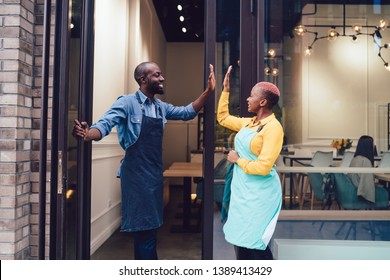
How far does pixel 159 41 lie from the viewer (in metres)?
7.27

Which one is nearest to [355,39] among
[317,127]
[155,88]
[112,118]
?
[317,127]

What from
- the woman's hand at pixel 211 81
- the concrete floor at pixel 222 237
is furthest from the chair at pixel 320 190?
the woman's hand at pixel 211 81

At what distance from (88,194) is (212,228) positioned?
0.88 metres

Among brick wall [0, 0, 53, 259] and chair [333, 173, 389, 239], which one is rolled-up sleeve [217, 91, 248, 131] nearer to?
chair [333, 173, 389, 239]

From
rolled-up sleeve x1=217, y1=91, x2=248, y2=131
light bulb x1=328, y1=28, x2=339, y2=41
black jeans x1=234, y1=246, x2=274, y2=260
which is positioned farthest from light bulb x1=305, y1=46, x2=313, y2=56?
black jeans x1=234, y1=246, x2=274, y2=260

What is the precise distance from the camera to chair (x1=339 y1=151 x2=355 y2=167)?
2878 mm

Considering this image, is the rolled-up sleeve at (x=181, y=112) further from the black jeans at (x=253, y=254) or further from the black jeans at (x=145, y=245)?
the black jeans at (x=253, y=254)

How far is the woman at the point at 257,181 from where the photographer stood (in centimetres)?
183

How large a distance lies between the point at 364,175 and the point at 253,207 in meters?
1.39

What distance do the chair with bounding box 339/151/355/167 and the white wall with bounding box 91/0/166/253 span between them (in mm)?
2111

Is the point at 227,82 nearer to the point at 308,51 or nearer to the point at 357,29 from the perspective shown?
the point at 308,51

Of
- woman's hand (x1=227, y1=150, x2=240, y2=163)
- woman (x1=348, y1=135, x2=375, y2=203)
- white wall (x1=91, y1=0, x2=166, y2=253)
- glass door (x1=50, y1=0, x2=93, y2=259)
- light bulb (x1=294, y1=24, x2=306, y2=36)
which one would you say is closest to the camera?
woman's hand (x1=227, y1=150, x2=240, y2=163)

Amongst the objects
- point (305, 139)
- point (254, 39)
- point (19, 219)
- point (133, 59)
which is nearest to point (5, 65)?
point (19, 219)

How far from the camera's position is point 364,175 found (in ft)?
9.36
